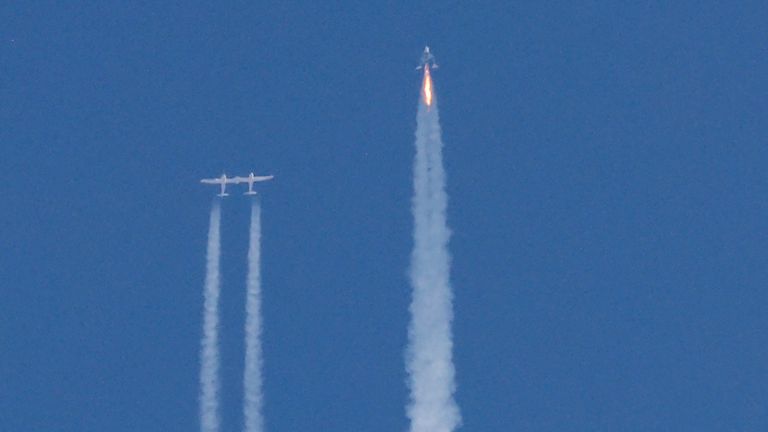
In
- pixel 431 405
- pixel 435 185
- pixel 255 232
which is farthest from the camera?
pixel 255 232

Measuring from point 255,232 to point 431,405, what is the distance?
20395 mm

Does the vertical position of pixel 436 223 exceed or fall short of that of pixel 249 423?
it exceeds it

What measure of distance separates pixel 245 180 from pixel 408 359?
25.0 m

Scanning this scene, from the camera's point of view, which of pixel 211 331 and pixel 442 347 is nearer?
pixel 442 347

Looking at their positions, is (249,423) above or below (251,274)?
below

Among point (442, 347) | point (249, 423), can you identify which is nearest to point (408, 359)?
point (442, 347)

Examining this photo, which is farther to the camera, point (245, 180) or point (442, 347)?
point (245, 180)

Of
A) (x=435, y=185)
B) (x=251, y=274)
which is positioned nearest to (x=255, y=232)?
(x=251, y=274)

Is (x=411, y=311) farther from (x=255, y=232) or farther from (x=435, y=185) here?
(x=255, y=232)

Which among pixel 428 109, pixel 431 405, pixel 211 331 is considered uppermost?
pixel 428 109

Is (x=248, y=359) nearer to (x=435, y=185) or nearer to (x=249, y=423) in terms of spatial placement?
(x=249, y=423)

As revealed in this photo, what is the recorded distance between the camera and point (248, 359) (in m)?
117

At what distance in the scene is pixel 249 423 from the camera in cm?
11288

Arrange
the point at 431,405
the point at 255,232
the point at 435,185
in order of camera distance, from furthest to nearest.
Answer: the point at 255,232
the point at 435,185
the point at 431,405
